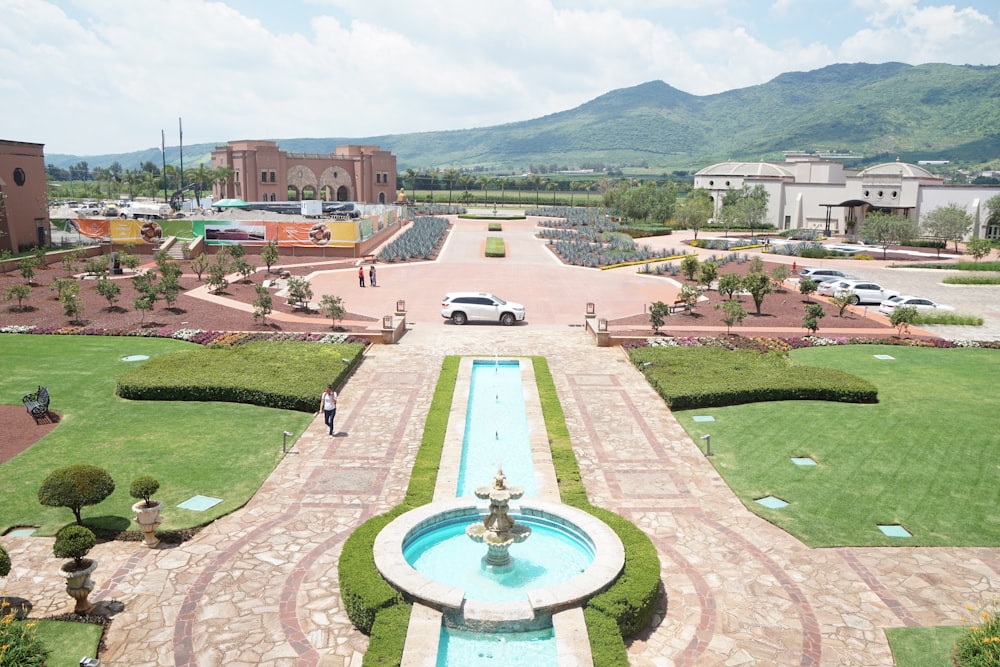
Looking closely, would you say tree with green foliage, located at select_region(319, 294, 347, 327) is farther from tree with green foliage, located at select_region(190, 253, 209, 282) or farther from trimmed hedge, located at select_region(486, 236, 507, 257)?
trimmed hedge, located at select_region(486, 236, 507, 257)

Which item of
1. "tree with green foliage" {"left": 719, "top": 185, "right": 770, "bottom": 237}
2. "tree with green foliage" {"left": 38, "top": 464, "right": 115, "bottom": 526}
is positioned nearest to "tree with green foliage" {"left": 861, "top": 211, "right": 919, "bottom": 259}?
"tree with green foliage" {"left": 719, "top": 185, "right": 770, "bottom": 237}

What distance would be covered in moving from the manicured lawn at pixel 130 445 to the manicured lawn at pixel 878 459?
34.6 ft

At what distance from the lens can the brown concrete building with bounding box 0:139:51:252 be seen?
4659cm

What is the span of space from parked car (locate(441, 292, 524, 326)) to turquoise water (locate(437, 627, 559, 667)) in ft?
72.0

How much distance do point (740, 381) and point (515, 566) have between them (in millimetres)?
12065

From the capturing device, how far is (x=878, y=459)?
16641 mm

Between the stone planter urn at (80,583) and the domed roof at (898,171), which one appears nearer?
the stone planter urn at (80,583)

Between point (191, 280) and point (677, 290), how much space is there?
1081 inches

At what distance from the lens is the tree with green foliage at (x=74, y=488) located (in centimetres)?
1204

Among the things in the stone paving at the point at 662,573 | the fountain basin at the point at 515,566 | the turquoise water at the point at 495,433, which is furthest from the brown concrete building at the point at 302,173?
Answer: the fountain basin at the point at 515,566

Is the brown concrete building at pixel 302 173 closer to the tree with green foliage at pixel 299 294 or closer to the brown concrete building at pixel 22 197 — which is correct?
the brown concrete building at pixel 22 197

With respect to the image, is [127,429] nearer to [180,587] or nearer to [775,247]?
[180,587]

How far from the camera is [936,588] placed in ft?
38.2

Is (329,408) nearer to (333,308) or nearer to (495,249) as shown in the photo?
(333,308)
